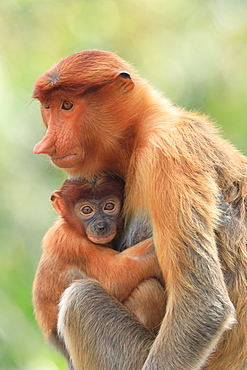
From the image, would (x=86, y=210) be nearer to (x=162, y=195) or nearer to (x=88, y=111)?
(x=88, y=111)

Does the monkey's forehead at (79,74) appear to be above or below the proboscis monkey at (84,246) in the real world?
above

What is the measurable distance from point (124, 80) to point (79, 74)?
0.32 meters

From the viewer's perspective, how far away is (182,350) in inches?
147

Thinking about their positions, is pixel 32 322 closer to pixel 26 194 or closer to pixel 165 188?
pixel 26 194

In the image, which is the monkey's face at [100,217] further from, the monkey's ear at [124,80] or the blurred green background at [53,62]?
the blurred green background at [53,62]

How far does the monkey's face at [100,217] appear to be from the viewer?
4.42 metres

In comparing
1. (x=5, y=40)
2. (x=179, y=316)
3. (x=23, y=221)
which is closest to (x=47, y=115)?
(x=179, y=316)

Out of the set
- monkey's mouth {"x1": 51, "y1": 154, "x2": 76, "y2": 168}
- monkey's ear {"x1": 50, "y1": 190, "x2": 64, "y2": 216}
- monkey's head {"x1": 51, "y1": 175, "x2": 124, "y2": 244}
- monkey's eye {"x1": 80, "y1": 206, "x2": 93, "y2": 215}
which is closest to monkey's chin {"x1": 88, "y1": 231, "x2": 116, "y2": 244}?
monkey's head {"x1": 51, "y1": 175, "x2": 124, "y2": 244}

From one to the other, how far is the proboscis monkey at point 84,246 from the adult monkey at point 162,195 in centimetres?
14

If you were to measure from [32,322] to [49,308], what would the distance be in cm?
283

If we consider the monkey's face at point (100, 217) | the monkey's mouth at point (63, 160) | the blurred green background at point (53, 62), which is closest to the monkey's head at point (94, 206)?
the monkey's face at point (100, 217)

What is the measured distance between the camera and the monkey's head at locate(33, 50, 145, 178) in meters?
4.07

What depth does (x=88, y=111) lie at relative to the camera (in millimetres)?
4137

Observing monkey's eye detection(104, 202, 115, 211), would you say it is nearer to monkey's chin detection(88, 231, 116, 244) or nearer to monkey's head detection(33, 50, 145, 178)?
monkey's chin detection(88, 231, 116, 244)
